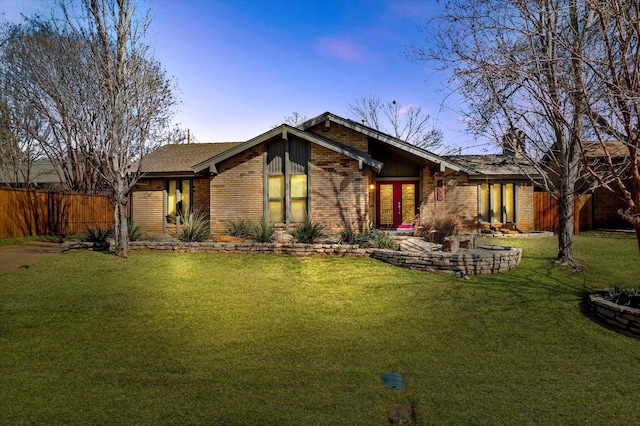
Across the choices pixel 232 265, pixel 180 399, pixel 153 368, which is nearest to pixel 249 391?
pixel 180 399

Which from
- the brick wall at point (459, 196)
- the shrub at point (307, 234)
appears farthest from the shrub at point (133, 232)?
the brick wall at point (459, 196)

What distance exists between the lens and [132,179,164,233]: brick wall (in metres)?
18.1

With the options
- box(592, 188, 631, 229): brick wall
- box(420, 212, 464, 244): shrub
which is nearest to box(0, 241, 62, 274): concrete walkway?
box(420, 212, 464, 244): shrub

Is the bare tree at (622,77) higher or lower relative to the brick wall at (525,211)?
higher

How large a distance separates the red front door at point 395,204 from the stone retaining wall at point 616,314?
11313 millimetres

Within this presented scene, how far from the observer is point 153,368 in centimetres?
453

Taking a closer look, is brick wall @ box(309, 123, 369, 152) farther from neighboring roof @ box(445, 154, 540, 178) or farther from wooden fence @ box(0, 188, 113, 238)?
wooden fence @ box(0, 188, 113, 238)

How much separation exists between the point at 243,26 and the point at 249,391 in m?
13.2

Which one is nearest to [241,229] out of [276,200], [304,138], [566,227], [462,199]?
[276,200]

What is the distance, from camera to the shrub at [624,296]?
21.2 ft

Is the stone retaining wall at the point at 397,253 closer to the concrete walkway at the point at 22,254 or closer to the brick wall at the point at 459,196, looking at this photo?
the concrete walkway at the point at 22,254

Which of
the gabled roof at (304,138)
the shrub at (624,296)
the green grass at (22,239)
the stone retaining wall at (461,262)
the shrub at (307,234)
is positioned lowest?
the shrub at (624,296)

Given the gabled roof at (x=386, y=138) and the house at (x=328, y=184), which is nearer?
the house at (x=328, y=184)

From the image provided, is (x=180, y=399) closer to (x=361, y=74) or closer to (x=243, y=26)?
(x=243, y=26)
